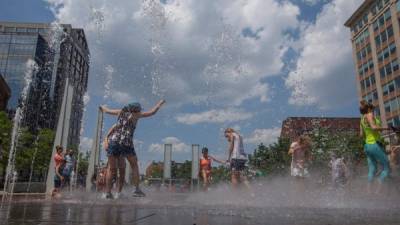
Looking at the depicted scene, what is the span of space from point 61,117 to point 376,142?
1217cm

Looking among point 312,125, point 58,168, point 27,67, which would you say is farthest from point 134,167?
point 27,67

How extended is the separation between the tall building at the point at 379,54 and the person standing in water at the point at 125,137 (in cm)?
5437

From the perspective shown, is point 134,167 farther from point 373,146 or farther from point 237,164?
point 373,146

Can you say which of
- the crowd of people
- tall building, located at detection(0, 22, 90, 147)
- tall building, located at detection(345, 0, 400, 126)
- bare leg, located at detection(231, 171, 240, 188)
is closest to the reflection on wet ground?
the crowd of people

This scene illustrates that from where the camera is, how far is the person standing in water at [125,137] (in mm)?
7055

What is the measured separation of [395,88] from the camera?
189 feet

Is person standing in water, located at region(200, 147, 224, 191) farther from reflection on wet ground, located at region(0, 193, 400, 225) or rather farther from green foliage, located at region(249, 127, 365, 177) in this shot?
green foliage, located at region(249, 127, 365, 177)

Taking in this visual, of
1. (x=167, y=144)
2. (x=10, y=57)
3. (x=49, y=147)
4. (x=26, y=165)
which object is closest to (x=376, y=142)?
(x=167, y=144)

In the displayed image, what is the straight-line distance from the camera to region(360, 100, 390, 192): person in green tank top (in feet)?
20.4

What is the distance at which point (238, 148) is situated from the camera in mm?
9109

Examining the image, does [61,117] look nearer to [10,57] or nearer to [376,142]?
[376,142]

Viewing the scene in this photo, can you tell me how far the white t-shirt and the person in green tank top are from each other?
10.3 ft

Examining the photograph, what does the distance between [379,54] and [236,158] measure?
62.9 m

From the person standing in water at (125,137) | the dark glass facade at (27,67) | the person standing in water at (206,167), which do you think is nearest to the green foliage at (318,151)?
the person standing in water at (206,167)
